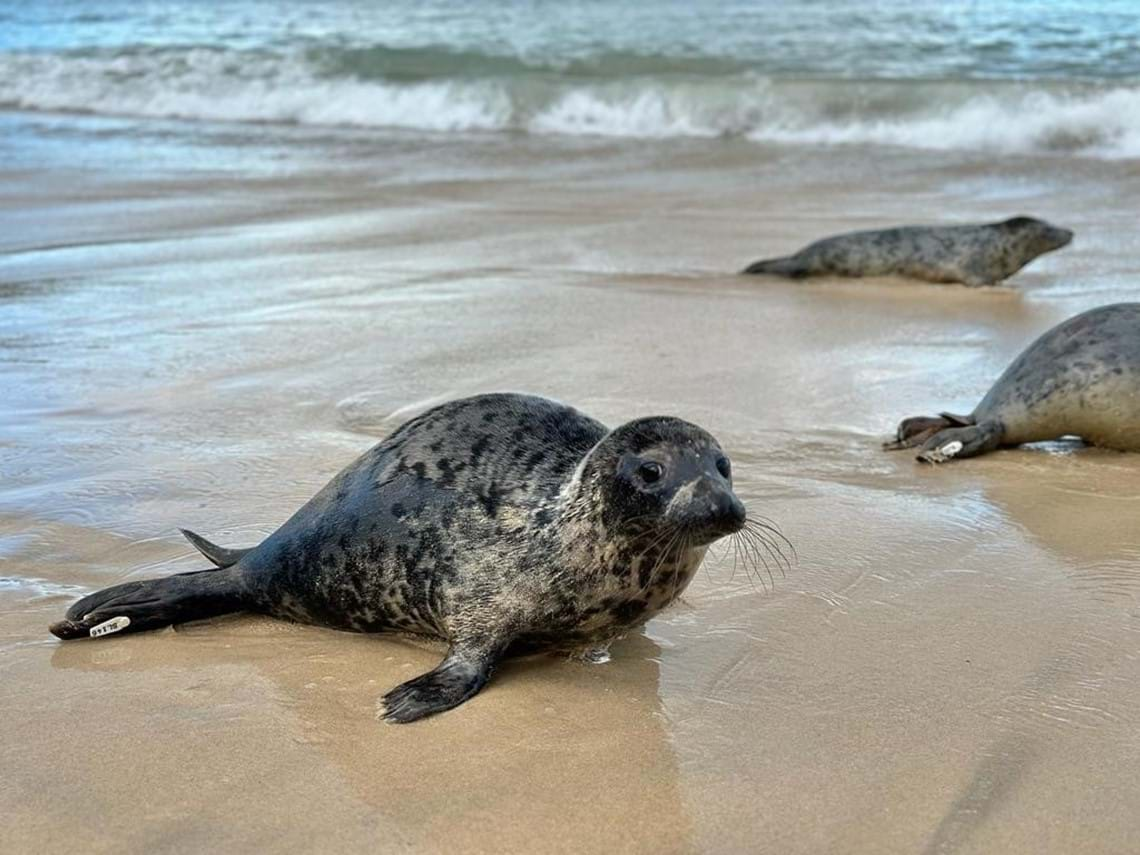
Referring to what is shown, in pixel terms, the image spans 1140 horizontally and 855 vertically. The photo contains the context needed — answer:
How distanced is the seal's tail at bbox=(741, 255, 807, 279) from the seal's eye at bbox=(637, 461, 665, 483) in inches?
199

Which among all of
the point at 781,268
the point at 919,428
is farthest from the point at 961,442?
the point at 781,268

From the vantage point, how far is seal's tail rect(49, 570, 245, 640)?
3049 mm

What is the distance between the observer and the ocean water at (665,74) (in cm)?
1348

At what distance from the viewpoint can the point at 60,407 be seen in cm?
496

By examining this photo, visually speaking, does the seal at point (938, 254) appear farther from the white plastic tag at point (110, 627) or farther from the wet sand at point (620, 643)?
the white plastic tag at point (110, 627)

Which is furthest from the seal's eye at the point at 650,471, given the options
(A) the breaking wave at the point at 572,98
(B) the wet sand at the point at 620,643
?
(A) the breaking wave at the point at 572,98

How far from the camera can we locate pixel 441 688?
277 cm

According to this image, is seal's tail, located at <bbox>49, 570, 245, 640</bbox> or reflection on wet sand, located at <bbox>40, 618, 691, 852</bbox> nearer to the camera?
reflection on wet sand, located at <bbox>40, 618, 691, 852</bbox>

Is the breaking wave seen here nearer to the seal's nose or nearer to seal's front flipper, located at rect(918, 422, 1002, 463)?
seal's front flipper, located at rect(918, 422, 1002, 463)

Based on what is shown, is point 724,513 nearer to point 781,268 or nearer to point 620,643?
point 620,643

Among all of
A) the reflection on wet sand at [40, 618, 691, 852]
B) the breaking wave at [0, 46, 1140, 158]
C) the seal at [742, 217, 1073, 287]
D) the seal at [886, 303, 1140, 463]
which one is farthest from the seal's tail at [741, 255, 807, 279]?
the breaking wave at [0, 46, 1140, 158]

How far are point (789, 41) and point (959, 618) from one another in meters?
17.2

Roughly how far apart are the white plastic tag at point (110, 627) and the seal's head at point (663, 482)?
984 millimetres

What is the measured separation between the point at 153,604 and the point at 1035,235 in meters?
5.87
